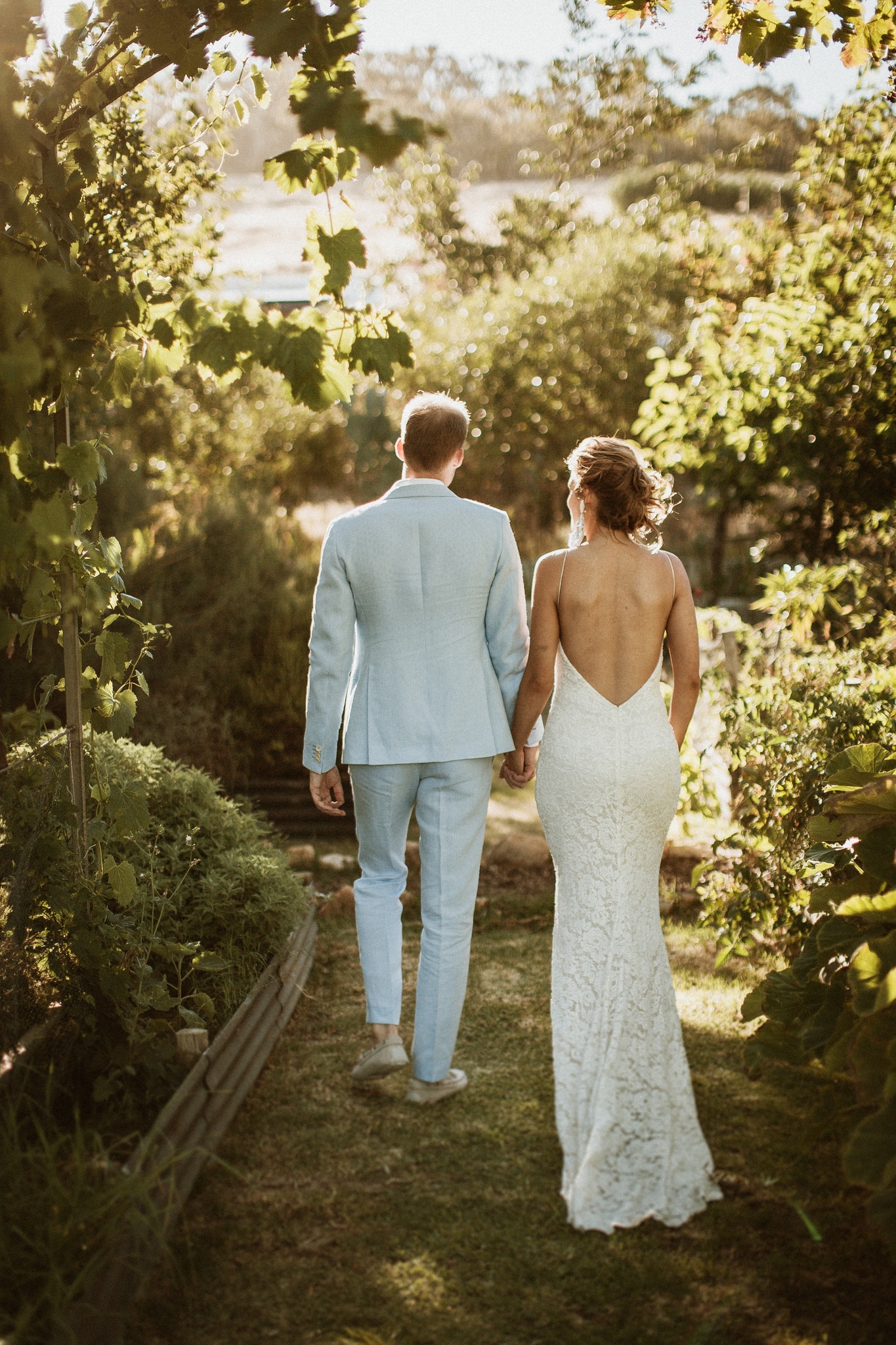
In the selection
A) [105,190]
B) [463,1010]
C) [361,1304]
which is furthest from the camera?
[463,1010]

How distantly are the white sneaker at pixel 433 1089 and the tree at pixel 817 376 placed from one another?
12.6ft

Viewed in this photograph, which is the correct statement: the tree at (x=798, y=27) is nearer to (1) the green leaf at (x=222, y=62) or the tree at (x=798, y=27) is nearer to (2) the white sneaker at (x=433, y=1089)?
(1) the green leaf at (x=222, y=62)

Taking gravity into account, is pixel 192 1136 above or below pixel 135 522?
below

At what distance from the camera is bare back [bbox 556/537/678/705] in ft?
9.45

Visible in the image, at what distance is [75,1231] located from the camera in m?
2.02

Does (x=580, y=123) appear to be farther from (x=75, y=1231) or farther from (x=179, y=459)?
(x=75, y=1231)

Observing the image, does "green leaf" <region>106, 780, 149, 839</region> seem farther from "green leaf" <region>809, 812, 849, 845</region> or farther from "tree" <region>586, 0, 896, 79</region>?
"tree" <region>586, 0, 896, 79</region>

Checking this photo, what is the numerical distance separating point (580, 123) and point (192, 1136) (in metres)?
16.3

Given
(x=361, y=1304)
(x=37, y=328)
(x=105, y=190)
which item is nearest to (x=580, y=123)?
(x=105, y=190)

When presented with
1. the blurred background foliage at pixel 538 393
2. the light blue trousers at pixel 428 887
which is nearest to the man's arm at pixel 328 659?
the light blue trousers at pixel 428 887

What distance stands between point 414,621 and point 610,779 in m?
0.75

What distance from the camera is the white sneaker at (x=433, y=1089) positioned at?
10.2 ft

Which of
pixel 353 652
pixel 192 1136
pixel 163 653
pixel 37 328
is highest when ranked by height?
pixel 37 328

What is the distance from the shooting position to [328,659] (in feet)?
10.4
